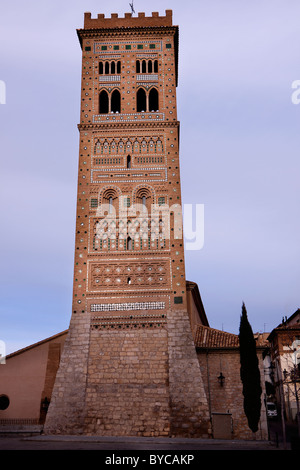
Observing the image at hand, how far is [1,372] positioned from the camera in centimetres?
2284

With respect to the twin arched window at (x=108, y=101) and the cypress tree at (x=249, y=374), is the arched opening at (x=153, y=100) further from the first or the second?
the cypress tree at (x=249, y=374)

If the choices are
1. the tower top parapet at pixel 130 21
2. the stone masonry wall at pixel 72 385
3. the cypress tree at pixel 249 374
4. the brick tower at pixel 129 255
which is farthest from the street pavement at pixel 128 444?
the tower top parapet at pixel 130 21

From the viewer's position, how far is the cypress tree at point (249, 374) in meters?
19.3

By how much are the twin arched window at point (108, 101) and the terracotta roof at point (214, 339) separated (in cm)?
1228

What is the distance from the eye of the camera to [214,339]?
A: 911 inches

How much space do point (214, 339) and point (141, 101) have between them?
13157 millimetres

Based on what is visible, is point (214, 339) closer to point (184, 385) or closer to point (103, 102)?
point (184, 385)

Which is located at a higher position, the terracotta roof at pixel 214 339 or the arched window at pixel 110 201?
the arched window at pixel 110 201

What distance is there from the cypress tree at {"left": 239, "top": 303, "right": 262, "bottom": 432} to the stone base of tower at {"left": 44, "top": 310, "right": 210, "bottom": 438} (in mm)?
1708

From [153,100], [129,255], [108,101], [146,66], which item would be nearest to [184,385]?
[129,255]

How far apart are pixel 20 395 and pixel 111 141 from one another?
503 inches

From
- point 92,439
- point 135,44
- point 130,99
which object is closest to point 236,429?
point 92,439

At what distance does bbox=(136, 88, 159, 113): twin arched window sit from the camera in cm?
2599

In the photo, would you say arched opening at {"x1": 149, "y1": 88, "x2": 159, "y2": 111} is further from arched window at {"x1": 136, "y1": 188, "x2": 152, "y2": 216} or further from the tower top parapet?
arched window at {"x1": 136, "y1": 188, "x2": 152, "y2": 216}
